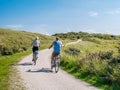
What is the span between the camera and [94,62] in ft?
69.9

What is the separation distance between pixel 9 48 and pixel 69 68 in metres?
36.2

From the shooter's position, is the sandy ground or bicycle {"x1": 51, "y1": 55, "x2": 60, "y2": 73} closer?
the sandy ground

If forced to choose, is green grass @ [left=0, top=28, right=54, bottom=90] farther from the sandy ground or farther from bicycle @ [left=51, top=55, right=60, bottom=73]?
bicycle @ [left=51, top=55, right=60, bottom=73]

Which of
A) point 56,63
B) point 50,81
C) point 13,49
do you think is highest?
point 56,63

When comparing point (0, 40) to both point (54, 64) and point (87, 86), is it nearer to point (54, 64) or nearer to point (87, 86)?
point (54, 64)

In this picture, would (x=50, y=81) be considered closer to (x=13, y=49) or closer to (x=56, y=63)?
(x=56, y=63)

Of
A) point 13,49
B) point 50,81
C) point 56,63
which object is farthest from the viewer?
point 13,49

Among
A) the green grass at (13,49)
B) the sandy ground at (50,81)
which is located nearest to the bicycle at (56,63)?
the sandy ground at (50,81)

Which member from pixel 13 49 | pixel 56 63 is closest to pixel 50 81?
pixel 56 63

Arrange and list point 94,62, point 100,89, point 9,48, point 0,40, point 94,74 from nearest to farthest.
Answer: point 100,89, point 94,74, point 94,62, point 9,48, point 0,40

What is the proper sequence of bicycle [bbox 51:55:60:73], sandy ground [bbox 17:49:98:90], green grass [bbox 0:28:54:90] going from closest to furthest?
sandy ground [bbox 17:49:98:90], bicycle [bbox 51:55:60:73], green grass [bbox 0:28:54:90]

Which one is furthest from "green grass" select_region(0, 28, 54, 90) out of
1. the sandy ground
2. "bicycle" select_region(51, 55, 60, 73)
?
"bicycle" select_region(51, 55, 60, 73)

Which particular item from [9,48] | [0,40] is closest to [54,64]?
[9,48]

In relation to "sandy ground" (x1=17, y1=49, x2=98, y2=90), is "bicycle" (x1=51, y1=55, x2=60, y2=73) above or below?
above
